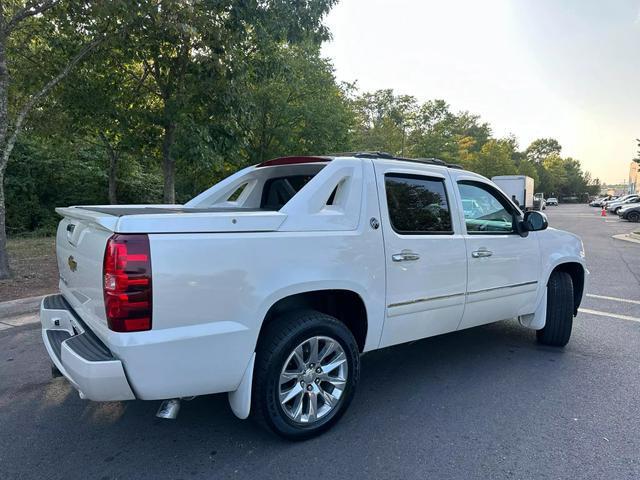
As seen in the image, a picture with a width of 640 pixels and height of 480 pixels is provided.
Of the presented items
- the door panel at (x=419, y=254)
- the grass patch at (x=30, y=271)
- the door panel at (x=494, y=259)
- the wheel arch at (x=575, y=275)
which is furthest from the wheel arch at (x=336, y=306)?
the grass patch at (x=30, y=271)

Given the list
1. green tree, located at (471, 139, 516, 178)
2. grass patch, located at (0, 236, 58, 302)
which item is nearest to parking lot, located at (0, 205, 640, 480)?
grass patch, located at (0, 236, 58, 302)

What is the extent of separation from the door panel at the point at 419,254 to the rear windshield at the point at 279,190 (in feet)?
2.81

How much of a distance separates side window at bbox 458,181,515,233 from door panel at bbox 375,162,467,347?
293 mm

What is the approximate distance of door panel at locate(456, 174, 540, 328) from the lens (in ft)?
12.8

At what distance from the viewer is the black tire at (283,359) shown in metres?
2.76

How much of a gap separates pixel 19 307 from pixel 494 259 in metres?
6.10

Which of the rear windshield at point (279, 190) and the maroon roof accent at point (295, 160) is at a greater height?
the maroon roof accent at point (295, 160)

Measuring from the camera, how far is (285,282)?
2746mm

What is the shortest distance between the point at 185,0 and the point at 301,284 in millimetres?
6528

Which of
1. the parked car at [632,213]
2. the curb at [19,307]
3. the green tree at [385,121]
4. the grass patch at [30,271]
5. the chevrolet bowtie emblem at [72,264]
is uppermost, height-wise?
the green tree at [385,121]

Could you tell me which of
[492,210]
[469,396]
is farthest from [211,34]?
[469,396]

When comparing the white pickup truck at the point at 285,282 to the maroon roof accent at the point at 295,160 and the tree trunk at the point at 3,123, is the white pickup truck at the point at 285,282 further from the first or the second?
the tree trunk at the point at 3,123

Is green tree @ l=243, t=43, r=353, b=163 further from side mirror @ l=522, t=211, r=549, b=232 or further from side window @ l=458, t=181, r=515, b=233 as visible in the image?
side mirror @ l=522, t=211, r=549, b=232

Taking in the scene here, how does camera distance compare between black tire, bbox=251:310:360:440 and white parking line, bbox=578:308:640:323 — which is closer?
black tire, bbox=251:310:360:440
